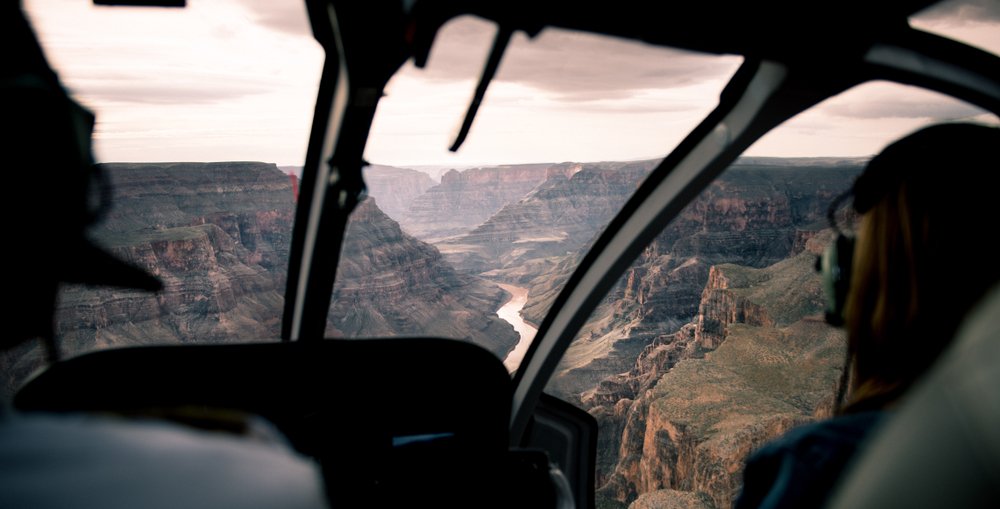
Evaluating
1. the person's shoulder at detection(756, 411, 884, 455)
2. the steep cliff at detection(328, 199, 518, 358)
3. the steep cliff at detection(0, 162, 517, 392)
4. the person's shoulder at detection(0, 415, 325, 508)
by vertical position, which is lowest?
the steep cliff at detection(328, 199, 518, 358)

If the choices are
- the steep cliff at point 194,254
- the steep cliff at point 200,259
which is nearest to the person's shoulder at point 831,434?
the steep cliff at point 200,259

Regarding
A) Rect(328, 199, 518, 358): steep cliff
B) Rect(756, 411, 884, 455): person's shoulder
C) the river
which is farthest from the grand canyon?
Rect(756, 411, 884, 455): person's shoulder

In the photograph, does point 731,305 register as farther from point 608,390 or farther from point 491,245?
point 491,245

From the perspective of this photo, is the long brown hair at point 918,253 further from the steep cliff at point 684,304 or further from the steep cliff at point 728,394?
the steep cliff at point 728,394

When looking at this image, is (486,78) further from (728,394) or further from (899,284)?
(728,394)

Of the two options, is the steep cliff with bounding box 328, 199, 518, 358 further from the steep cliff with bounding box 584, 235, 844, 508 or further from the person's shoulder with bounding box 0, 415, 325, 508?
the person's shoulder with bounding box 0, 415, 325, 508

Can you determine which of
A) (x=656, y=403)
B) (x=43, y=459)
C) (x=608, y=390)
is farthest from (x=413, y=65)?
(x=608, y=390)

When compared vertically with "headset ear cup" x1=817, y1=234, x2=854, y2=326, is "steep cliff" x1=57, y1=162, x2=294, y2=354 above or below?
below
